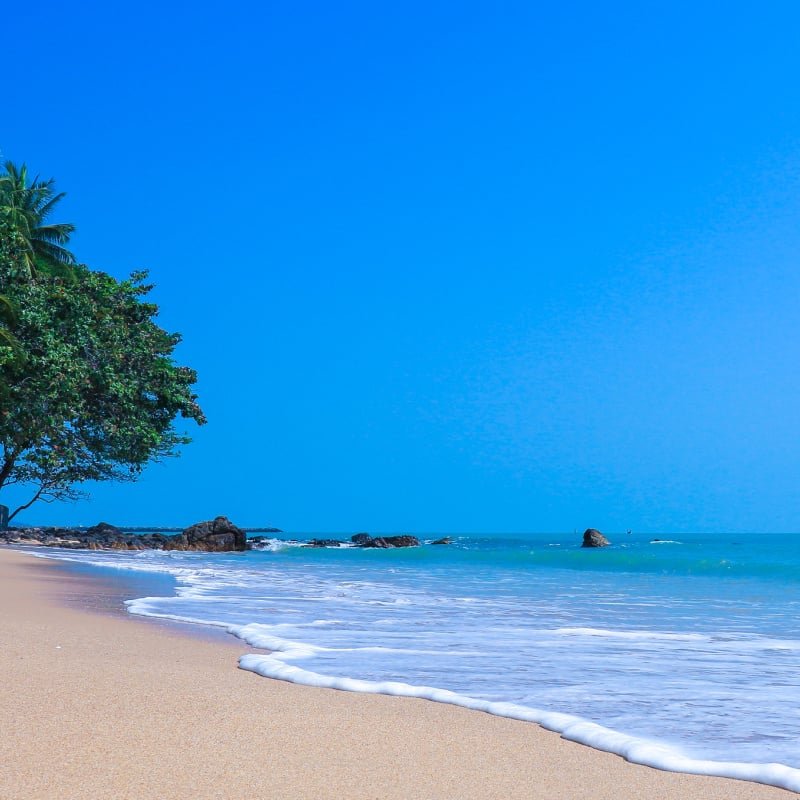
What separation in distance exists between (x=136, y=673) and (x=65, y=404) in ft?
69.6

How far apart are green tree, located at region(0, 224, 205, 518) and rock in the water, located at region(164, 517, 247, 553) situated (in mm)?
5650

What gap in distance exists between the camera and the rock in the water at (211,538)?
37.1m

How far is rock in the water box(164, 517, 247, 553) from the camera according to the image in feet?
122

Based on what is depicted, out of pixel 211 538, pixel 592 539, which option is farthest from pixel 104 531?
pixel 592 539

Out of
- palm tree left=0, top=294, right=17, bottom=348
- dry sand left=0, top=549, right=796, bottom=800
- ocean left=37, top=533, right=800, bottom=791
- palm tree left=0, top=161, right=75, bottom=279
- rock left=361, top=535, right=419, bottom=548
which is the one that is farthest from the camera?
rock left=361, top=535, right=419, bottom=548

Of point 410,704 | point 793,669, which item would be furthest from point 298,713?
point 793,669

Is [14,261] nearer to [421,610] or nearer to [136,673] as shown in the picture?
[421,610]

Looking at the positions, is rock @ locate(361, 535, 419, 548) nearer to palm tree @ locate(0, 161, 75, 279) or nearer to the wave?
palm tree @ locate(0, 161, 75, 279)

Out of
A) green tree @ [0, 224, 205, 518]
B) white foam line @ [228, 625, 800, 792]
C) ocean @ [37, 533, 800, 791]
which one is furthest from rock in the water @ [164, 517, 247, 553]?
white foam line @ [228, 625, 800, 792]

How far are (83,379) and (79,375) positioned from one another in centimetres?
196

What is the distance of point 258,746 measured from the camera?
11.0 ft

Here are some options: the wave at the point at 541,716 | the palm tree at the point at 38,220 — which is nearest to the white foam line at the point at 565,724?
the wave at the point at 541,716

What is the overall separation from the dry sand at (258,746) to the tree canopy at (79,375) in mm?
16863

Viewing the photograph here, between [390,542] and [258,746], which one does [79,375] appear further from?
[390,542]
